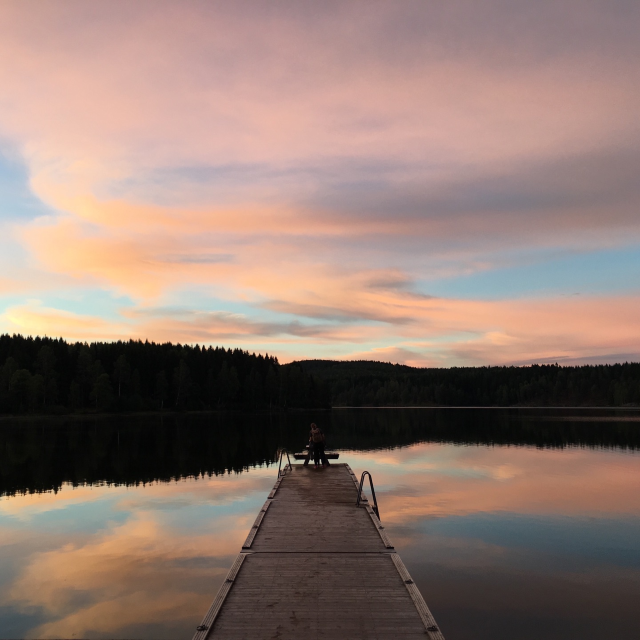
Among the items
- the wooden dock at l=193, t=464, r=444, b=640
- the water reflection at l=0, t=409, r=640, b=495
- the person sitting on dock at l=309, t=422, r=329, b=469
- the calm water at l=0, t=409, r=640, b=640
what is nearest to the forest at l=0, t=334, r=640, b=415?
the water reflection at l=0, t=409, r=640, b=495

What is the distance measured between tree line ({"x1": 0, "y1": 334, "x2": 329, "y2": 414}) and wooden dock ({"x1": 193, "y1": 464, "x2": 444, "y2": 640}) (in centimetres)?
10824

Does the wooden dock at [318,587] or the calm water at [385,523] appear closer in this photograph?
the wooden dock at [318,587]

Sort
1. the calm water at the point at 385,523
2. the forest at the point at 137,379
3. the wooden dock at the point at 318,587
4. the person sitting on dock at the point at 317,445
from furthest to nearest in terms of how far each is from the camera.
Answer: the forest at the point at 137,379, the person sitting on dock at the point at 317,445, the calm water at the point at 385,523, the wooden dock at the point at 318,587

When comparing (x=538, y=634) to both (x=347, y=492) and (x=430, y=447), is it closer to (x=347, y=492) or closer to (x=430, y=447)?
(x=347, y=492)

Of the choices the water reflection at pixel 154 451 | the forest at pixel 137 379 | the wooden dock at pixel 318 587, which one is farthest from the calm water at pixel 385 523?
the forest at pixel 137 379

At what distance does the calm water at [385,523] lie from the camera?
1430 centimetres

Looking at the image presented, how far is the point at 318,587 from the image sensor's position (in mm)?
12156

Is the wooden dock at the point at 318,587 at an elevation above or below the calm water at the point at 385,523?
above

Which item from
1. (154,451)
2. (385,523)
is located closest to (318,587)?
(385,523)

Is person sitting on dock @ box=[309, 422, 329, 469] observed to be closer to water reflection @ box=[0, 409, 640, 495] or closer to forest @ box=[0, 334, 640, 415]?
water reflection @ box=[0, 409, 640, 495]

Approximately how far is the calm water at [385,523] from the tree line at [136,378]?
76016mm

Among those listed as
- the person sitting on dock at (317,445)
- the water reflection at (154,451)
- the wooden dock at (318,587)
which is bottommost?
the water reflection at (154,451)

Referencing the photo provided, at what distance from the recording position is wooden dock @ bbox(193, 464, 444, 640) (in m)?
10.1

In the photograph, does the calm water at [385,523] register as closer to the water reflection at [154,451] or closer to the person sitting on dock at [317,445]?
the water reflection at [154,451]
